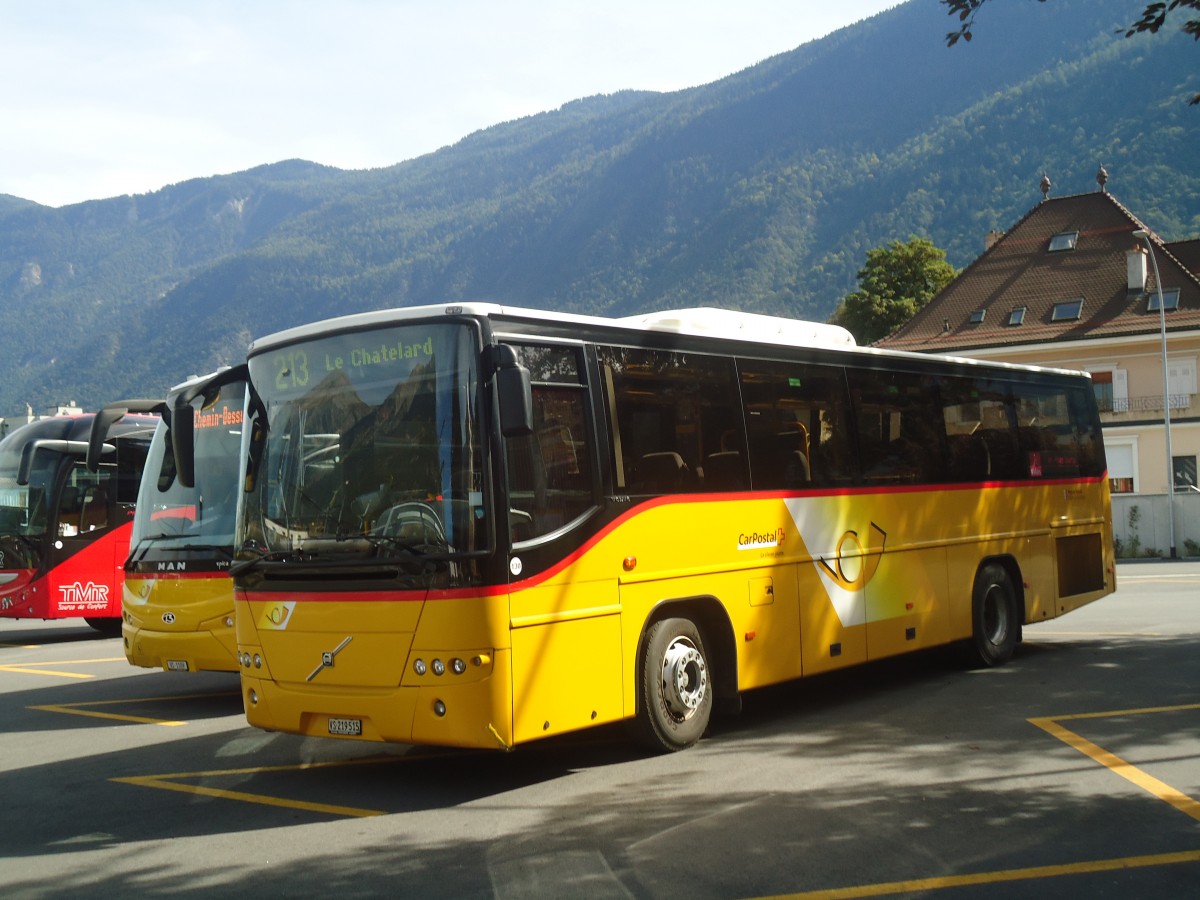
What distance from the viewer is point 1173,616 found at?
17031mm

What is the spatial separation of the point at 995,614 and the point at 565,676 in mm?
6559

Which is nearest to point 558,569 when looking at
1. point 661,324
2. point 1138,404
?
point 661,324

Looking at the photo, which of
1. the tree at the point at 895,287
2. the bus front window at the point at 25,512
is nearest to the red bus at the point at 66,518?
the bus front window at the point at 25,512

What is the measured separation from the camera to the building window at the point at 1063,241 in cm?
5609

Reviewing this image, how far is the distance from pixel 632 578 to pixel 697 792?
1539 millimetres

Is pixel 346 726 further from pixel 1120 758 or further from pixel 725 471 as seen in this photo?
pixel 1120 758

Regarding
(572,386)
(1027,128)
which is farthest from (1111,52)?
(572,386)

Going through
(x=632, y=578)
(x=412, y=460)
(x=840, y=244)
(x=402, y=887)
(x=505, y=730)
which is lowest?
(x=402, y=887)

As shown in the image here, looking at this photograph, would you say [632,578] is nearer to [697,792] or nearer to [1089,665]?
[697,792]

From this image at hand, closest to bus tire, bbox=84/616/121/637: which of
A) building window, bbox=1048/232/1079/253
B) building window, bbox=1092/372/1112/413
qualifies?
building window, bbox=1092/372/1112/413

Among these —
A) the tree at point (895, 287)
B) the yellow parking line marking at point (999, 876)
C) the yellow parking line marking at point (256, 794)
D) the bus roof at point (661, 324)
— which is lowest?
the yellow parking line marking at point (999, 876)

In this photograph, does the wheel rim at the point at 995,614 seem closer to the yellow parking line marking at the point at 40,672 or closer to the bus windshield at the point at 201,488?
the bus windshield at the point at 201,488

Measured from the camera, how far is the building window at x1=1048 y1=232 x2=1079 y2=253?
56.1 meters

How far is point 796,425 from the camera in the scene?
10.4 meters
